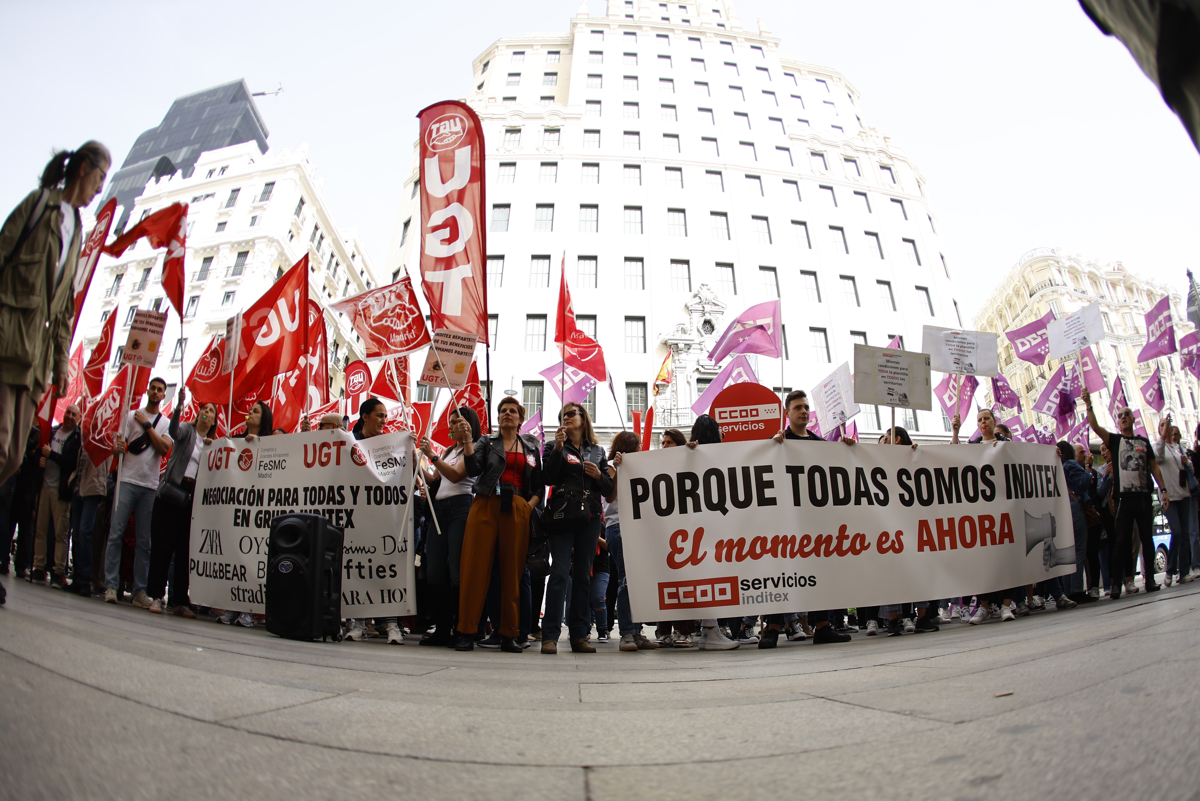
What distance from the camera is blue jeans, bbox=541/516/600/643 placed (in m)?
4.35

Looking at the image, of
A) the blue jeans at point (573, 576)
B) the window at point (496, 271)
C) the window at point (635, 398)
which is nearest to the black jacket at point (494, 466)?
the blue jeans at point (573, 576)

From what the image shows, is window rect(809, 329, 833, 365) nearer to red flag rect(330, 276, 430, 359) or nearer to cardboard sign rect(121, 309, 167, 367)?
red flag rect(330, 276, 430, 359)

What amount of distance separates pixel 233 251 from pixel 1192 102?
4596 cm

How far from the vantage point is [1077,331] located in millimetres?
8359

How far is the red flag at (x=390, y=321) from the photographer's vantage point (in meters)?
6.39

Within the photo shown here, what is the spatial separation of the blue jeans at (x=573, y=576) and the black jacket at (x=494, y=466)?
43cm

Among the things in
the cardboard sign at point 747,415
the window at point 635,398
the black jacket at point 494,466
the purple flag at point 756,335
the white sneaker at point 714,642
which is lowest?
the white sneaker at point 714,642

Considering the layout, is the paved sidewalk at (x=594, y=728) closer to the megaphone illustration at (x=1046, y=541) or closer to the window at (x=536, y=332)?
the megaphone illustration at (x=1046, y=541)

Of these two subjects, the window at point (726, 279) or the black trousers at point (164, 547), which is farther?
the window at point (726, 279)

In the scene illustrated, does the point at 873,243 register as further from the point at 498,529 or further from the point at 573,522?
the point at 498,529

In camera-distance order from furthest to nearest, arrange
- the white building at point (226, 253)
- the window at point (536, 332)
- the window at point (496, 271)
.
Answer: the white building at point (226, 253) → the window at point (496, 271) → the window at point (536, 332)

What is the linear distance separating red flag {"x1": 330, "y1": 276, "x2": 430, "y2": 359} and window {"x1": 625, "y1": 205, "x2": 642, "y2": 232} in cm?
2142

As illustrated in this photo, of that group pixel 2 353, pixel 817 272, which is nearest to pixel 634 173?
pixel 817 272

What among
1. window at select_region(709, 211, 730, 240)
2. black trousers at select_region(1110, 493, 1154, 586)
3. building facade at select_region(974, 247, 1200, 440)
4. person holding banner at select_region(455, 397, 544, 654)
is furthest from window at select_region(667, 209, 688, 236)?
building facade at select_region(974, 247, 1200, 440)
